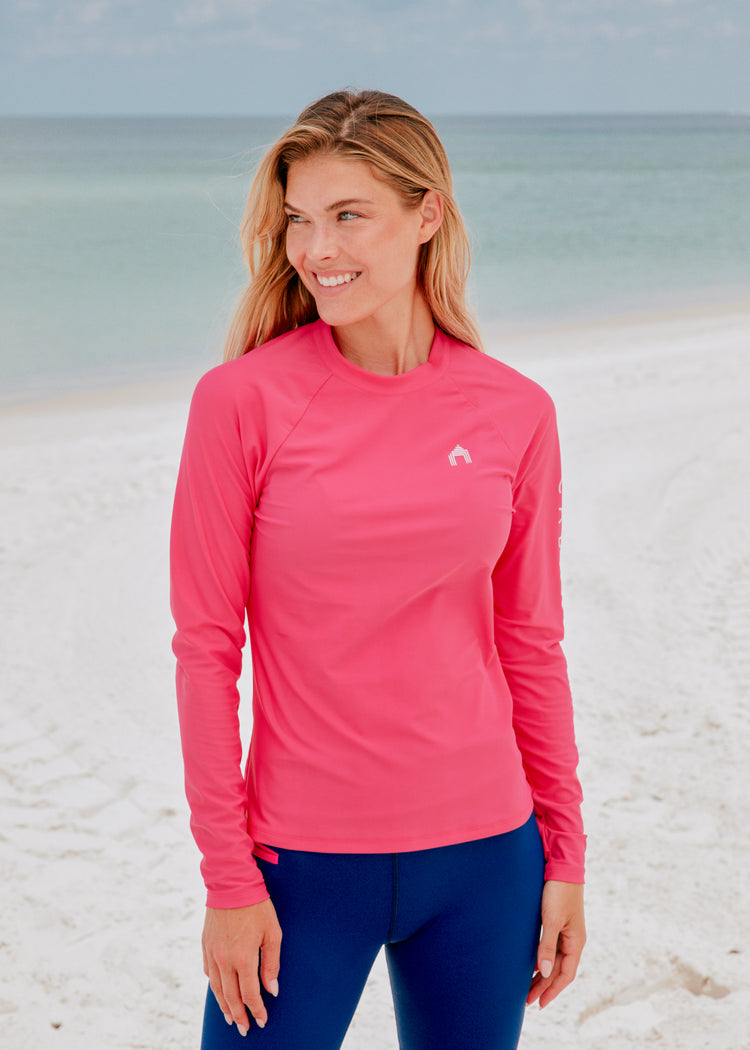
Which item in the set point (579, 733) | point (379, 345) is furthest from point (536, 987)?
point (579, 733)

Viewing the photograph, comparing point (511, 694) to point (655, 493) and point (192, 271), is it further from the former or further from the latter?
point (192, 271)

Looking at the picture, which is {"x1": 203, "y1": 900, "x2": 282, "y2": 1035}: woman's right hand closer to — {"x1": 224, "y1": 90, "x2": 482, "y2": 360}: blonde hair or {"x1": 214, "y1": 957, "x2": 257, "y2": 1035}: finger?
{"x1": 214, "y1": 957, "x2": 257, "y2": 1035}: finger

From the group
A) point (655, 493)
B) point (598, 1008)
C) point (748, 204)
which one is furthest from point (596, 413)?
point (748, 204)

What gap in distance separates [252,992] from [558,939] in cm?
58

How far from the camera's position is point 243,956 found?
5.08ft

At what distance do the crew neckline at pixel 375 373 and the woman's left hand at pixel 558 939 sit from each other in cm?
88

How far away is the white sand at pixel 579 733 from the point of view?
2.87 metres

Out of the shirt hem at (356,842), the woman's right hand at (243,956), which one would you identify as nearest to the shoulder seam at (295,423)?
the shirt hem at (356,842)

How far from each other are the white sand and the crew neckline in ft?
6.09

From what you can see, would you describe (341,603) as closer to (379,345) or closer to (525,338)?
(379,345)

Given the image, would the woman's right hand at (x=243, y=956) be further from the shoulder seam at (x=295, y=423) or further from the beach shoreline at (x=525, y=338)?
the beach shoreline at (x=525, y=338)

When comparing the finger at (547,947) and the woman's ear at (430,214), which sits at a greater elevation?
the woman's ear at (430,214)

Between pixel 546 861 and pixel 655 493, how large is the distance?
5026mm

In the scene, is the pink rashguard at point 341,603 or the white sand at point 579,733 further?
the white sand at point 579,733
